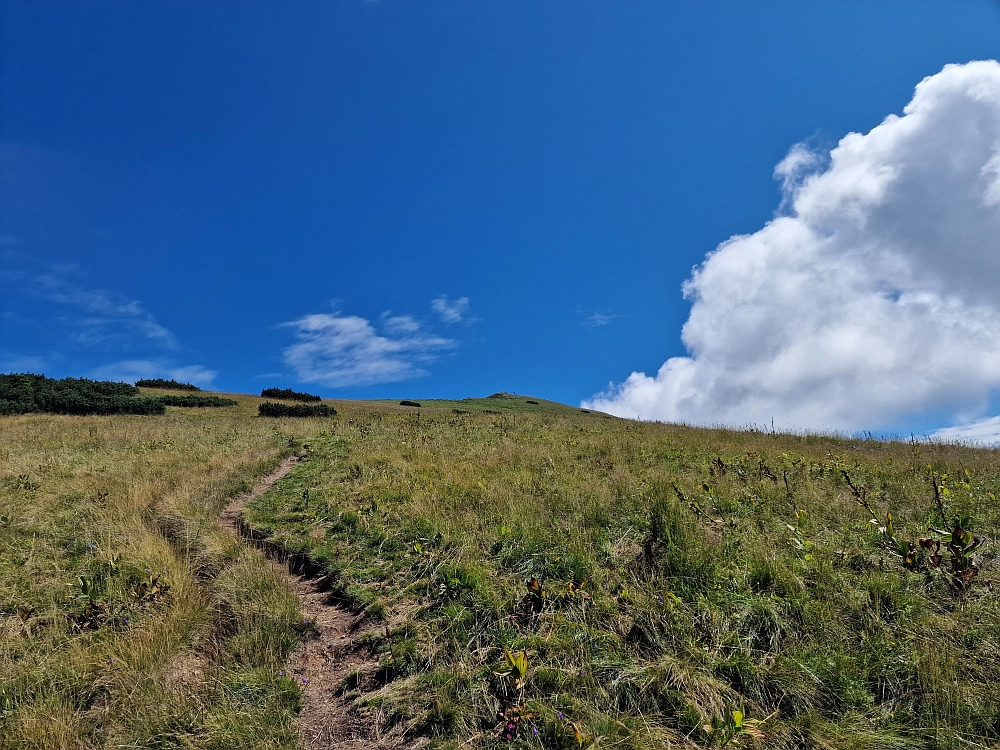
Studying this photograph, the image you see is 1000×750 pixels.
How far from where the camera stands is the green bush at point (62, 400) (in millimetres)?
31312

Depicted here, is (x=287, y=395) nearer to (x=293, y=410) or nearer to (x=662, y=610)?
(x=293, y=410)

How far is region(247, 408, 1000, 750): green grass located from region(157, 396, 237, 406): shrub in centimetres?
3549

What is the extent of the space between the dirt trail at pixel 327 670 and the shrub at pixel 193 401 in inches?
1512

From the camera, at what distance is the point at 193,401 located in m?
38.2

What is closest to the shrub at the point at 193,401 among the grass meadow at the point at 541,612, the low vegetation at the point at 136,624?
the low vegetation at the point at 136,624

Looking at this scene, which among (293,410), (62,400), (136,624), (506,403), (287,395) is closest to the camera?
(136,624)

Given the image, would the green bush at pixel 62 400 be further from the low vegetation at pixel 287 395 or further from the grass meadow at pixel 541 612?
the grass meadow at pixel 541 612

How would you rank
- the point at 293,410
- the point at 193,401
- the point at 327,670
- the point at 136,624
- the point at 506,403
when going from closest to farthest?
1. the point at 327,670
2. the point at 136,624
3. the point at 293,410
4. the point at 193,401
5. the point at 506,403

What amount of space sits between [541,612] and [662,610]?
1337 mm

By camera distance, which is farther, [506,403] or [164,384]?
[506,403]

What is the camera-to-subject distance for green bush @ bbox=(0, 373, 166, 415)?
3131 centimetres

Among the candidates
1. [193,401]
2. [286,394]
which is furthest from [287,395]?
[193,401]

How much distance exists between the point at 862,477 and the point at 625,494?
5.96 metres

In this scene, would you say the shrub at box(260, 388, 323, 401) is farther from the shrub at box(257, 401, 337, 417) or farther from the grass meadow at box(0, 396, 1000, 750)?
the grass meadow at box(0, 396, 1000, 750)
